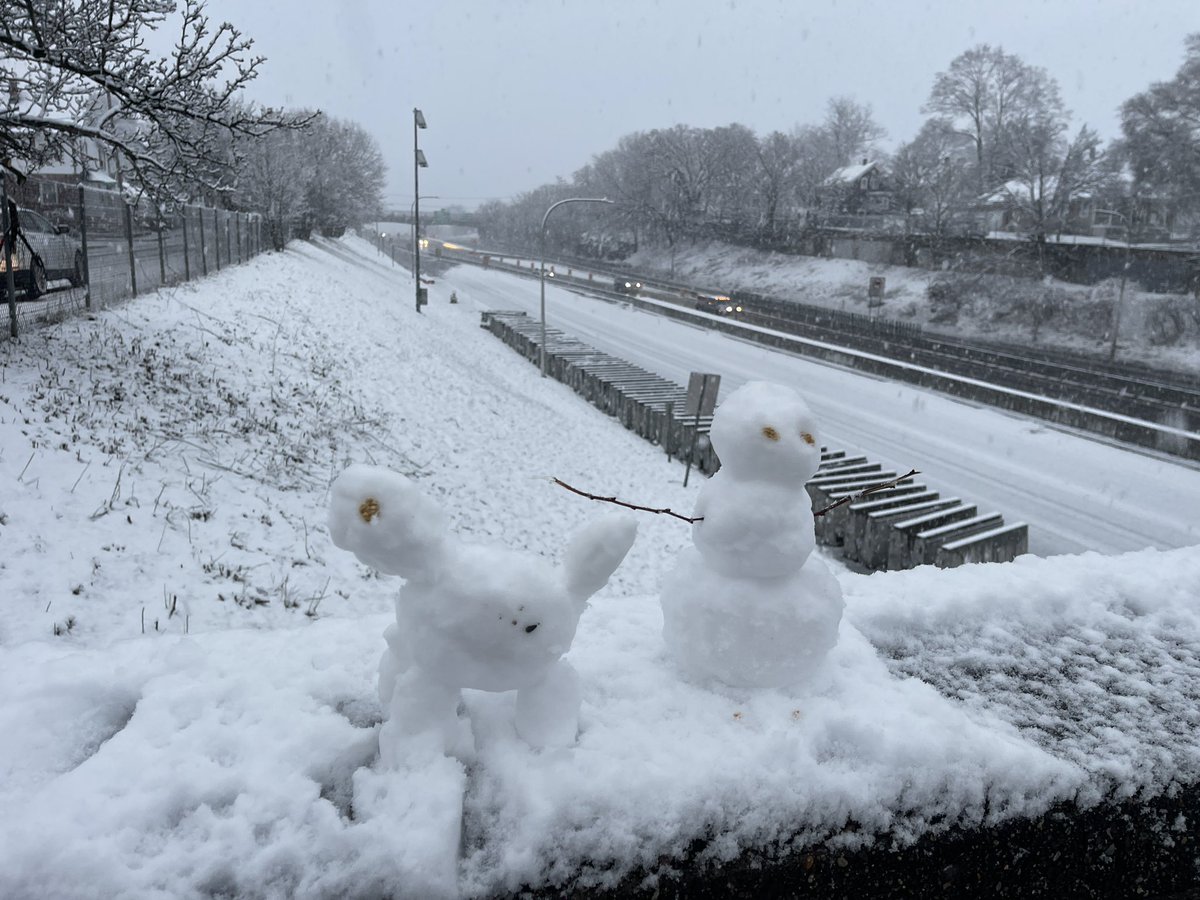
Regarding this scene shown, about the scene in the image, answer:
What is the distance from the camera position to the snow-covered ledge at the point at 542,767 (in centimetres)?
242

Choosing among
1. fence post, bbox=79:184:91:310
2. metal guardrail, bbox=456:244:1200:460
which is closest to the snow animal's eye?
fence post, bbox=79:184:91:310

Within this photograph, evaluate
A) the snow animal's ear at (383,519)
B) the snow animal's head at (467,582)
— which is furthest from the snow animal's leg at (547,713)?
the snow animal's ear at (383,519)

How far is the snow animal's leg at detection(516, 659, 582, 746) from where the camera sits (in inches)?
115

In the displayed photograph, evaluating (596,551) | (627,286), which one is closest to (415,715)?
(596,551)

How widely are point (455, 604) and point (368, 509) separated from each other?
46 centimetres

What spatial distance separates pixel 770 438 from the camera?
10.3 feet

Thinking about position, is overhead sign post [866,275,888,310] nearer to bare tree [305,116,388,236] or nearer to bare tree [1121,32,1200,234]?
bare tree [1121,32,1200,234]

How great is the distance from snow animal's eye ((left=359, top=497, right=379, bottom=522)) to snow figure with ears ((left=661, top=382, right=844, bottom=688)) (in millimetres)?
1429

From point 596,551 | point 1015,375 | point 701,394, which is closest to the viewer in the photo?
point 596,551

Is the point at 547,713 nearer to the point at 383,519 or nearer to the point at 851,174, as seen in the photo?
the point at 383,519

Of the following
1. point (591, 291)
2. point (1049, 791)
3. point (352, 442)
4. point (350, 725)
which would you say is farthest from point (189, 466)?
point (591, 291)

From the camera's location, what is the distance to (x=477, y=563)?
2.78 meters

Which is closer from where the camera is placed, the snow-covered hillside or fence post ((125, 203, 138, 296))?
fence post ((125, 203, 138, 296))

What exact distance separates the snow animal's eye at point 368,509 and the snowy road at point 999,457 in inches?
574
